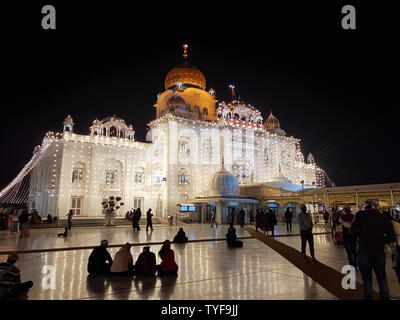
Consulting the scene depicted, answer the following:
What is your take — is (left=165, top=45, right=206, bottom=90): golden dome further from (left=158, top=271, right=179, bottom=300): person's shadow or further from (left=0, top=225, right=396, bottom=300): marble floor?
(left=158, top=271, right=179, bottom=300): person's shadow

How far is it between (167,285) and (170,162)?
86.8ft

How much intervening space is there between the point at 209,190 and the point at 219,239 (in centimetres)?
1754

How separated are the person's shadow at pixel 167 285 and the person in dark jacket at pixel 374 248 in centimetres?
299

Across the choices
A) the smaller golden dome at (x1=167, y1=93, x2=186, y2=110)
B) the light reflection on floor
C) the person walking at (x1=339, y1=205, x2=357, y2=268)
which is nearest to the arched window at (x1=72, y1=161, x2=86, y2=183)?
the smaller golden dome at (x1=167, y1=93, x2=186, y2=110)

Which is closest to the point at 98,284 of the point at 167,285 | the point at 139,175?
the point at 167,285

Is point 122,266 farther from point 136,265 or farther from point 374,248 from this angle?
point 374,248

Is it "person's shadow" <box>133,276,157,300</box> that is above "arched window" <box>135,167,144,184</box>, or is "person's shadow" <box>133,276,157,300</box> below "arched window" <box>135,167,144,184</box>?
below

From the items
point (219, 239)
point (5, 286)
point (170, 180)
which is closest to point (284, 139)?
point (170, 180)

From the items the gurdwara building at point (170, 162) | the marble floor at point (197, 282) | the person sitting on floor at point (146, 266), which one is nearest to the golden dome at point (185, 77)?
the gurdwara building at point (170, 162)

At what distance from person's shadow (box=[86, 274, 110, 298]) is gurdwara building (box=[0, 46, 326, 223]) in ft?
75.5

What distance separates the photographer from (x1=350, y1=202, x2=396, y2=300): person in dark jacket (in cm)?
406

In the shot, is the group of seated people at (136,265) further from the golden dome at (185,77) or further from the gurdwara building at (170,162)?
the golden dome at (185,77)
